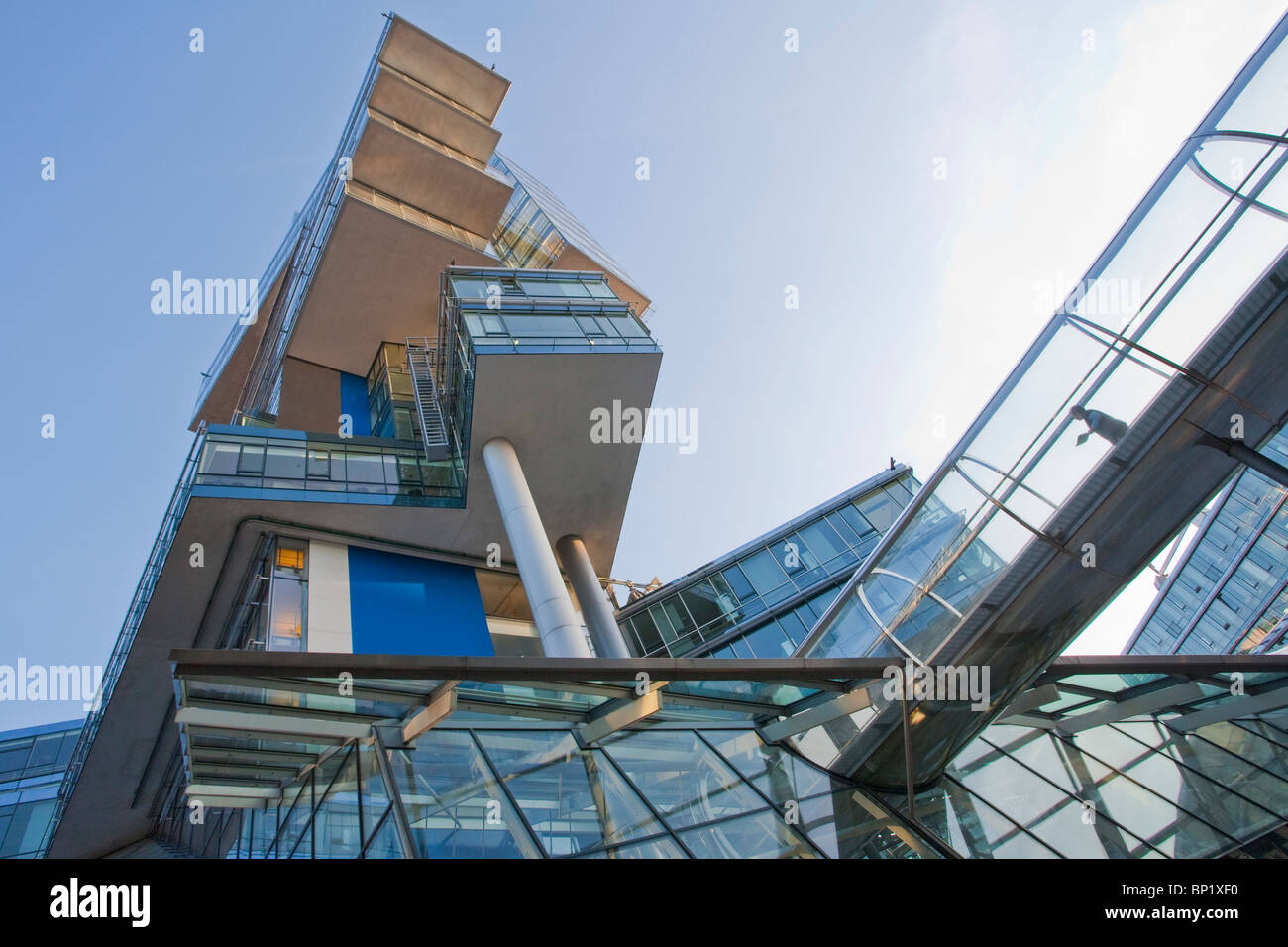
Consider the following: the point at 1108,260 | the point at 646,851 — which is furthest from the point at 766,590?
the point at 1108,260

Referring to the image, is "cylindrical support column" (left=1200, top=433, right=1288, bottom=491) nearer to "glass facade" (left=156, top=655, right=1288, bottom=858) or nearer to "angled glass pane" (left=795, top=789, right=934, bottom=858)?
"glass facade" (left=156, top=655, right=1288, bottom=858)

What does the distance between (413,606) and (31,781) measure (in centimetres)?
2479

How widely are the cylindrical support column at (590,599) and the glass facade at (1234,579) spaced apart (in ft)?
58.5

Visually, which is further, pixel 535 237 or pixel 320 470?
pixel 535 237

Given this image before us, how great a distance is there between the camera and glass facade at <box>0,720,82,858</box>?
33125mm

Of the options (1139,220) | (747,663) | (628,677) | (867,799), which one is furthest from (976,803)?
(1139,220)

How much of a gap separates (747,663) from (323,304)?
28.5 metres

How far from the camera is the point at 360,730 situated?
9625 millimetres

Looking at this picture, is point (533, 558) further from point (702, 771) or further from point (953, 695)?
point (953, 695)

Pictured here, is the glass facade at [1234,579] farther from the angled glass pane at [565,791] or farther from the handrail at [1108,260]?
the angled glass pane at [565,791]

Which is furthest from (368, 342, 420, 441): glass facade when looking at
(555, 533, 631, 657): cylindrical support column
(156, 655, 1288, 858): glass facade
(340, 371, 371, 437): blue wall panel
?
(156, 655, 1288, 858): glass facade

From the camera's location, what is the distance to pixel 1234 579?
3194 centimetres

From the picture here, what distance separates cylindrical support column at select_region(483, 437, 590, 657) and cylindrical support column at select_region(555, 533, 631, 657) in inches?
115

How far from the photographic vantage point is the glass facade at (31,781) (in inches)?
1304
